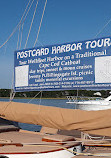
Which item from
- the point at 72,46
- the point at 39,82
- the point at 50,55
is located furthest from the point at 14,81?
the point at 72,46

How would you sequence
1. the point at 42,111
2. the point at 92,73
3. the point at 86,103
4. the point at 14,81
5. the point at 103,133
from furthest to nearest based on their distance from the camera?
1. the point at 86,103
2. the point at 14,81
3. the point at 92,73
4. the point at 42,111
5. the point at 103,133

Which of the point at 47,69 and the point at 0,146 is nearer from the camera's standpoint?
the point at 0,146

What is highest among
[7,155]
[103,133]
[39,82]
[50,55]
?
[50,55]

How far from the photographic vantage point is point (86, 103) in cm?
3300

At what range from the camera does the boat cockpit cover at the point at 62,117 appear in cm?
573

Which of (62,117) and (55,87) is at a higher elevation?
(55,87)

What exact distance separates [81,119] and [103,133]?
0.53m

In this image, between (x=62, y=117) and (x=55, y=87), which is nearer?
(x=62, y=117)

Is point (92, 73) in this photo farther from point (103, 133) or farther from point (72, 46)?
point (103, 133)

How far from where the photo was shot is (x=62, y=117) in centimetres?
617

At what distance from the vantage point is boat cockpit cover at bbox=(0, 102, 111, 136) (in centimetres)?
573

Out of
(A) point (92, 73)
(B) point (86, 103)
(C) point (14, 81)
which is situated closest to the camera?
(A) point (92, 73)

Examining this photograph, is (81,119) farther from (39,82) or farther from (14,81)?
(14,81)

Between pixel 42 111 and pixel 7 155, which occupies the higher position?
pixel 42 111
